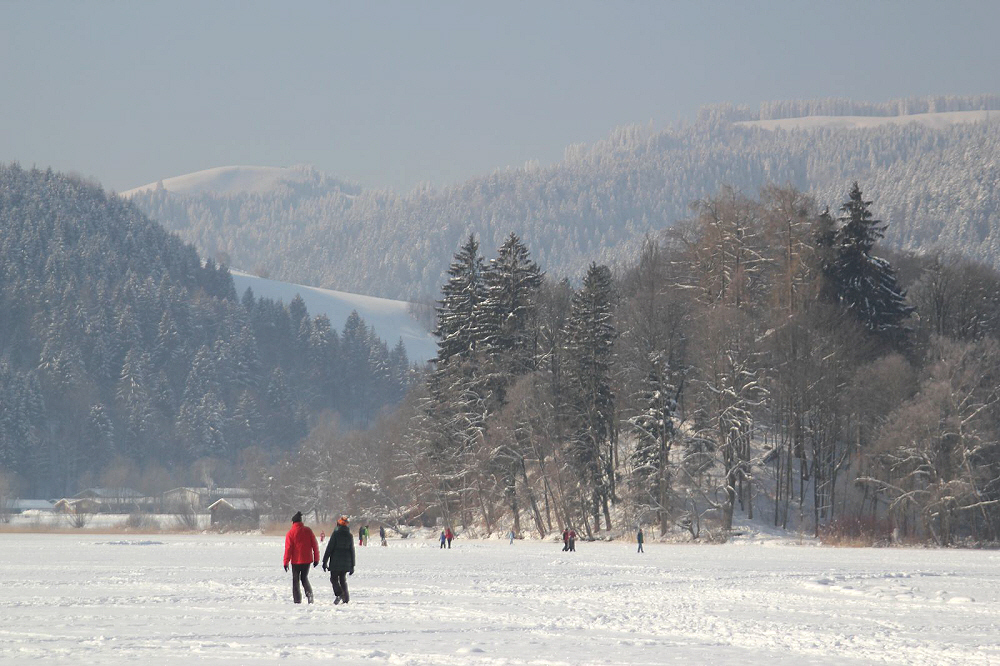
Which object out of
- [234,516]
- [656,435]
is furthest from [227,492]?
[656,435]

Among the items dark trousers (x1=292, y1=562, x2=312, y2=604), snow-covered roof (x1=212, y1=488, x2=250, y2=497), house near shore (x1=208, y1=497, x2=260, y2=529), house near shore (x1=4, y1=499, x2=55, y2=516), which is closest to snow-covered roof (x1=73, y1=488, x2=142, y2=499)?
house near shore (x1=4, y1=499, x2=55, y2=516)

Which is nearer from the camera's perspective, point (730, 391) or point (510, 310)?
point (730, 391)

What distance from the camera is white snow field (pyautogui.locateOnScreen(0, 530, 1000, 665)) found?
14445mm

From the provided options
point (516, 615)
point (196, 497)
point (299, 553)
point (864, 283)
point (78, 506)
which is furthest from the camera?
point (196, 497)

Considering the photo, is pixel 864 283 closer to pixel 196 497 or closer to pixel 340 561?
pixel 340 561

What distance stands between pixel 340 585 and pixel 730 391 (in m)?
35.4

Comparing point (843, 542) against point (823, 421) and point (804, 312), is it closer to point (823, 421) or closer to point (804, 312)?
point (823, 421)

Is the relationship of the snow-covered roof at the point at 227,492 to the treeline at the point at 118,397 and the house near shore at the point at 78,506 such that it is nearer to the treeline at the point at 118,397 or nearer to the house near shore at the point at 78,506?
the treeline at the point at 118,397

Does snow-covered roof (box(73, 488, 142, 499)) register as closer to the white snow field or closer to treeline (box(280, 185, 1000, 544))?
treeline (box(280, 185, 1000, 544))

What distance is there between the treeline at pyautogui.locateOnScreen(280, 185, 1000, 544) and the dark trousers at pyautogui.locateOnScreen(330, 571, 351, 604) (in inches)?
1392

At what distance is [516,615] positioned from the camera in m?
19.0

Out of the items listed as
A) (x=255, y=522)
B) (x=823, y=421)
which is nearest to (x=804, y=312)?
(x=823, y=421)

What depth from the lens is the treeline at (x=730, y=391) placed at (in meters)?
52.1

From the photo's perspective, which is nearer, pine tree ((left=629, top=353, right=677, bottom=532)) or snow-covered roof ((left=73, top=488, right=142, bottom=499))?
pine tree ((left=629, top=353, right=677, bottom=532))
